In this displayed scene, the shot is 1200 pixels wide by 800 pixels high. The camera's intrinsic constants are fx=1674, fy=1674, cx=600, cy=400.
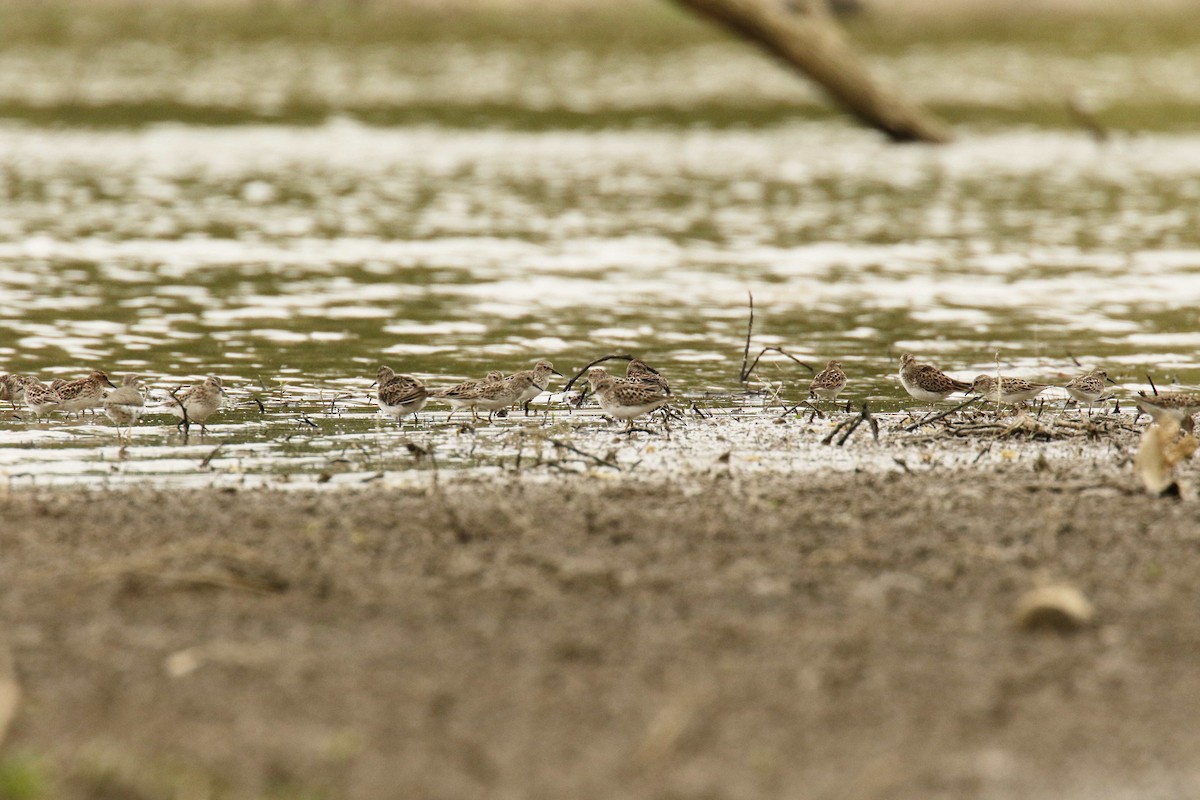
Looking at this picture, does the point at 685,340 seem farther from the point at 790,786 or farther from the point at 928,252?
the point at 790,786

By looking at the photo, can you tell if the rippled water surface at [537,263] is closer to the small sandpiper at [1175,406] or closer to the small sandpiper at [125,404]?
the small sandpiper at [125,404]

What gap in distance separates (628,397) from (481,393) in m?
1.19

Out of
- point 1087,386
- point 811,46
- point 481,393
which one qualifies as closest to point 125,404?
point 481,393

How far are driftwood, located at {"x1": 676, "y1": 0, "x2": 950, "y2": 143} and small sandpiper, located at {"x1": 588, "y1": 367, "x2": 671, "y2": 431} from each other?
16.4 metres

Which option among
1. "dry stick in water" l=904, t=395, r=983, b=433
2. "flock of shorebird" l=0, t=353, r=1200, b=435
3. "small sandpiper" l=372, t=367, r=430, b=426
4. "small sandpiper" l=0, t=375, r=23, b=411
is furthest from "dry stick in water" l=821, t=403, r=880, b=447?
"small sandpiper" l=0, t=375, r=23, b=411

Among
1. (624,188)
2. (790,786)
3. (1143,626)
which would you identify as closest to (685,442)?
(1143,626)

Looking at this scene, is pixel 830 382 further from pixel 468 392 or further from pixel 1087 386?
pixel 468 392

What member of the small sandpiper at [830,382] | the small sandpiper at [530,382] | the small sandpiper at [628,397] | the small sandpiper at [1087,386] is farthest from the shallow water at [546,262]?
the small sandpiper at [1087,386]

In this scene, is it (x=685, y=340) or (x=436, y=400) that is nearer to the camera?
(x=436, y=400)

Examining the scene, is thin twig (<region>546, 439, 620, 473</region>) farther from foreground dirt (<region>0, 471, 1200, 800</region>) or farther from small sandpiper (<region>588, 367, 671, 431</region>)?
foreground dirt (<region>0, 471, 1200, 800</region>)

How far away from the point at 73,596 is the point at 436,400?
6191 millimetres

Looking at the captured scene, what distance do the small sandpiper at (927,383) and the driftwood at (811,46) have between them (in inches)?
621

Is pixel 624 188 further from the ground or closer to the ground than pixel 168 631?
further from the ground

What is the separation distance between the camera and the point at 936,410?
14.4 metres
